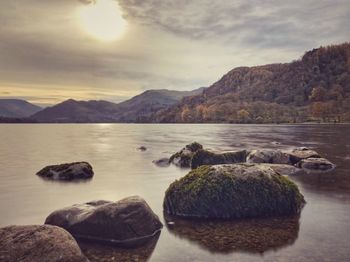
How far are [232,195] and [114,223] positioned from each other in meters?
5.81

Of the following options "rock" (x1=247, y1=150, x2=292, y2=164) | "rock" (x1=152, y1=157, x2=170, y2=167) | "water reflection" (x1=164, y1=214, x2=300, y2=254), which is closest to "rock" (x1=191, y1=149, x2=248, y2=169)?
"rock" (x1=247, y1=150, x2=292, y2=164)

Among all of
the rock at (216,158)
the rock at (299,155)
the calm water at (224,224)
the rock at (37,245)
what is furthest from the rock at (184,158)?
the rock at (37,245)

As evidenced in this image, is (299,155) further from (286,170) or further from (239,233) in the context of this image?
(239,233)

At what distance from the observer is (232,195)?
1633cm

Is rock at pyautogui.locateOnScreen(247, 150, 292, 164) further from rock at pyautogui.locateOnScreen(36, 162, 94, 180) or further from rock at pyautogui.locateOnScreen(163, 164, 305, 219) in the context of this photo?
rock at pyautogui.locateOnScreen(36, 162, 94, 180)

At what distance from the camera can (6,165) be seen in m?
39.3

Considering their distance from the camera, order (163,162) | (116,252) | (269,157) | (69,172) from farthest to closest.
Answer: (163,162), (269,157), (69,172), (116,252)

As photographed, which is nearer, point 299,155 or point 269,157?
point 269,157

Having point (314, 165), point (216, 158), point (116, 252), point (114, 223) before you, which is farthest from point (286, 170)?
point (116, 252)

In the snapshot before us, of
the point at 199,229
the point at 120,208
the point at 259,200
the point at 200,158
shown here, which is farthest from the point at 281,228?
the point at 200,158

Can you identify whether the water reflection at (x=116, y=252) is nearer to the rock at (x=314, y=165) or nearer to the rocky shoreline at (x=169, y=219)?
the rocky shoreline at (x=169, y=219)

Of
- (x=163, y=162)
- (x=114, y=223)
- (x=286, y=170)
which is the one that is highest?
(x=114, y=223)

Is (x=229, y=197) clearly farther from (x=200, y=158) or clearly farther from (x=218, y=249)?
(x=200, y=158)

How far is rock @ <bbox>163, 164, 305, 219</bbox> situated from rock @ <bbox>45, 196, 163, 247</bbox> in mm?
2589
